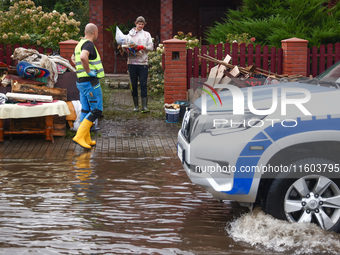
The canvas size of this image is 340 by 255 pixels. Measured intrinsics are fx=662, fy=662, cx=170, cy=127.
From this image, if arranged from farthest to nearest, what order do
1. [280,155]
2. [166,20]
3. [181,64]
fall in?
[166,20]
[181,64]
[280,155]

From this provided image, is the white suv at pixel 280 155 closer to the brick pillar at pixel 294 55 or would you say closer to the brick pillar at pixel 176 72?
the brick pillar at pixel 176 72

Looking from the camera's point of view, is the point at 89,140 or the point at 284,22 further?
the point at 284,22

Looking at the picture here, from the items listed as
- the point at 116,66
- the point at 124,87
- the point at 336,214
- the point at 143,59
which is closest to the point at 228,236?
the point at 336,214

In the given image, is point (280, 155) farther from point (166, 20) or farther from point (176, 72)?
point (166, 20)

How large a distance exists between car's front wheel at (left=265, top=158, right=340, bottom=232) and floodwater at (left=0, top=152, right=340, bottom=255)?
10 centimetres

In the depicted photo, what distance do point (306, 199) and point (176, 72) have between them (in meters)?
8.23

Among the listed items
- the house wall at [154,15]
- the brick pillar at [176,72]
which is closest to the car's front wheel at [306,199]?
the brick pillar at [176,72]

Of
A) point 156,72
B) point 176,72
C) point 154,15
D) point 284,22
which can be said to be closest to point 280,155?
point 176,72

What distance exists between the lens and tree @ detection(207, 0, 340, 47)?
15742 mm

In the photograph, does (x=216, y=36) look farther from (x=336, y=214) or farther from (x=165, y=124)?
(x=336, y=214)

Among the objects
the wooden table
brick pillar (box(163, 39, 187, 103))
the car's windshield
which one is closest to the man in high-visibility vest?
the wooden table

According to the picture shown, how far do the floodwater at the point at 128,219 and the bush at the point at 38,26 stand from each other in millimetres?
6501

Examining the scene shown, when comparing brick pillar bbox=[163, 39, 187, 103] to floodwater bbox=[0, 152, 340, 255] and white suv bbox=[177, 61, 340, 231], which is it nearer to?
floodwater bbox=[0, 152, 340, 255]

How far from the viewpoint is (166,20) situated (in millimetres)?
21156
